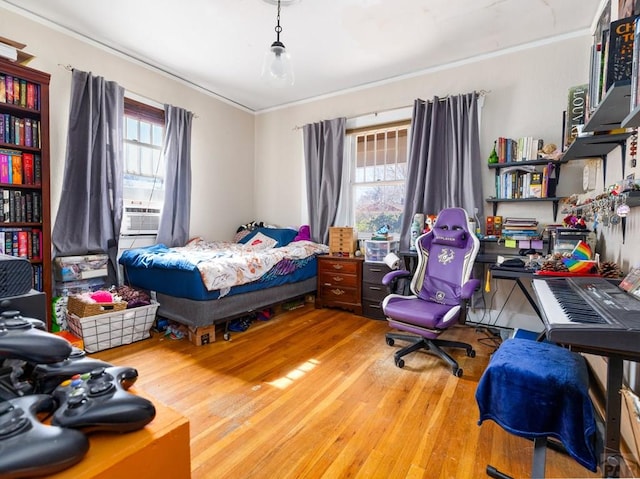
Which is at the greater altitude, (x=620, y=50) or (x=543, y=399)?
(x=620, y=50)

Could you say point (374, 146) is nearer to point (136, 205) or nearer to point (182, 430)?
point (136, 205)

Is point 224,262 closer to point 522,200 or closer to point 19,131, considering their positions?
point 19,131

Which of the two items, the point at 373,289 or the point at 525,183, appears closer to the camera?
the point at 525,183

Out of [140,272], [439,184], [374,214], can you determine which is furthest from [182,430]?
[374,214]

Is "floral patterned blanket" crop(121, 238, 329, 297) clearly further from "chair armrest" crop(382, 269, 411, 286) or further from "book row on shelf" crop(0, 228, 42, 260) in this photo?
"chair armrest" crop(382, 269, 411, 286)

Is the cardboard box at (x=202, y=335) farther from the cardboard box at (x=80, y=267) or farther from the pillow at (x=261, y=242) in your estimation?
the pillow at (x=261, y=242)

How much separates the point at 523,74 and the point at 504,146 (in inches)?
29.1

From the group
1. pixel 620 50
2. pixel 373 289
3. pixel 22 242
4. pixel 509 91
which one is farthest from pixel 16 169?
pixel 509 91

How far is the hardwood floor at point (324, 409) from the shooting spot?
4.48 ft

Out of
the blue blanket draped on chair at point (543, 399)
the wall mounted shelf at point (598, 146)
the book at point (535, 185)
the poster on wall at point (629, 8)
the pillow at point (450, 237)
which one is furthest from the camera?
the book at point (535, 185)

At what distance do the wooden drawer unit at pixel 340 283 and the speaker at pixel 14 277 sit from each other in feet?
9.60

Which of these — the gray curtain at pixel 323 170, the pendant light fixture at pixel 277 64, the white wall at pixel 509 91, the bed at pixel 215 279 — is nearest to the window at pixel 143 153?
the bed at pixel 215 279

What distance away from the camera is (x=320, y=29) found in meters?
2.80

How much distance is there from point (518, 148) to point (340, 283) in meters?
2.22
